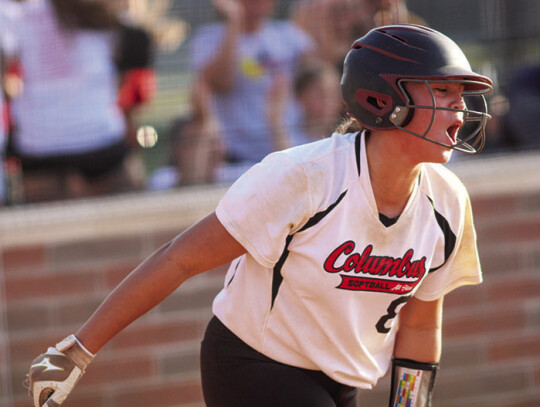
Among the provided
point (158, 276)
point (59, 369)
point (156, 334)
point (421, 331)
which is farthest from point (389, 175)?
point (156, 334)

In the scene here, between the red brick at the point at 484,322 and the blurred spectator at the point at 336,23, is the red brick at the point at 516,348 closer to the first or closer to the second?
the red brick at the point at 484,322

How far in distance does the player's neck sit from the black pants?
607 millimetres

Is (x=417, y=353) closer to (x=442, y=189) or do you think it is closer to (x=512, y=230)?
(x=442, y=189)

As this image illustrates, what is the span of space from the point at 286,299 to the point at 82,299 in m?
2.31

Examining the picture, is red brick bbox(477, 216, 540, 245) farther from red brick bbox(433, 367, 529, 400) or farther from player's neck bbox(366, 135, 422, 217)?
player's neck bbox(366, 135, 422, 217)

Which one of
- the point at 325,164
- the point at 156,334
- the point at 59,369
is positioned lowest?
the point at 156,334

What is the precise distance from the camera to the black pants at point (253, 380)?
2.78 metres

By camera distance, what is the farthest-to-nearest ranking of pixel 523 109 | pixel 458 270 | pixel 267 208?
1. pixel 523 109
2. pixel 458 270
3. pixel 267 208

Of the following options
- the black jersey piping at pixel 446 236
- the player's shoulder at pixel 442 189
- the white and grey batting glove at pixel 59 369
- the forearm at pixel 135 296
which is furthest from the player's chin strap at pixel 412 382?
the white and grey batting glove at pixel 59 369

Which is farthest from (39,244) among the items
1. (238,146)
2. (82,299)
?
(238,146)

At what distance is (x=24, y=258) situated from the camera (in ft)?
15.7

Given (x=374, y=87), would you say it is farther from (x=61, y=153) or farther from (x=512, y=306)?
(x=512, y=306)

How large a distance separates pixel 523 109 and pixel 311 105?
1454 mm

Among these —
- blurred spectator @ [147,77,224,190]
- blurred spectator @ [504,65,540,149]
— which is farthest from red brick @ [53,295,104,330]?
blurred spectator @ [504,65,540,149]
